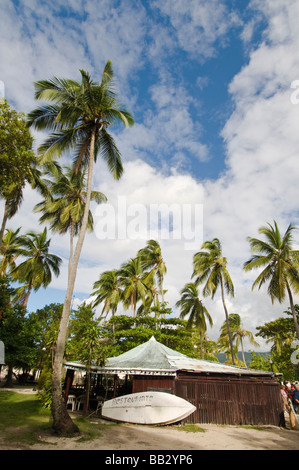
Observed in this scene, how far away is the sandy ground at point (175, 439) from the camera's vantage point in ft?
24.7

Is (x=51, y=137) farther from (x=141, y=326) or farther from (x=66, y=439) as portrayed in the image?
(x=141, y=326)

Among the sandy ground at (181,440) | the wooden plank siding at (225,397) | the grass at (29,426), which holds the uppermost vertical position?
the wooden plank siding at (225,397)

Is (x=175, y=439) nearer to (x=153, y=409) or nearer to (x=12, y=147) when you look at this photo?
(x=153, y=409)

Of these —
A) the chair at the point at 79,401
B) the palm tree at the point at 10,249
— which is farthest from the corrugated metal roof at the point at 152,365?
the palm tree at the point at 10,249

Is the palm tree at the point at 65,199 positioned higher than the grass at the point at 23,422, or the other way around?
the palm tree at the point at 65,199

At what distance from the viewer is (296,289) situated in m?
18.5

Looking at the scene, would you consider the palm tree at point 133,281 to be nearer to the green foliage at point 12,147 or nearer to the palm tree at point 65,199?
the palm tree at point 65,199

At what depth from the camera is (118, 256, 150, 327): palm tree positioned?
26766 mm

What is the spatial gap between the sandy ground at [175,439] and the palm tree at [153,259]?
60.6ft

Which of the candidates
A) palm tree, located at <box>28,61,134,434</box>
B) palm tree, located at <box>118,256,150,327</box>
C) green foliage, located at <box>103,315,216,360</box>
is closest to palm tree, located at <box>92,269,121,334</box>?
palm tree, located at <box>118,256,150,327</box>

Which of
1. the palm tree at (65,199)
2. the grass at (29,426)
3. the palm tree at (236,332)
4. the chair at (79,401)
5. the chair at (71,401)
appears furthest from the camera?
the palm tree at (236,332)

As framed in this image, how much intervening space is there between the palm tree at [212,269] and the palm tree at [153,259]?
15.5 feet

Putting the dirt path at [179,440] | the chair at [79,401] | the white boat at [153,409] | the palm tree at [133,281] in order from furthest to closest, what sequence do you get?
the palm tree at [133,281]
the chair at [79,401]
the white boat at [153,409]
the dirt path at [179,440]

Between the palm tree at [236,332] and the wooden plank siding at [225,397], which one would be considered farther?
the palm tree at [236,332]
